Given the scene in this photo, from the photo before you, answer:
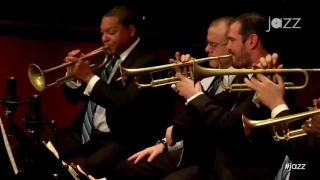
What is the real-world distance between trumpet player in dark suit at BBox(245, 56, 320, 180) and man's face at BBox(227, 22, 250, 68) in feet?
0.92

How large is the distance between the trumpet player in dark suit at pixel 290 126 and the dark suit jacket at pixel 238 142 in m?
0.10

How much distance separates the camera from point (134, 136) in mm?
3883

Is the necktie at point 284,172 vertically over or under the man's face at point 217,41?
under

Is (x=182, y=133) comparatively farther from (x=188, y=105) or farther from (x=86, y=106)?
(x=86, y=106)

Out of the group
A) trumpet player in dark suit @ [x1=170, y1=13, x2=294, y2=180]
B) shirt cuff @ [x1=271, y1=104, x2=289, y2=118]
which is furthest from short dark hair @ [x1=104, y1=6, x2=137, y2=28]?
shirt cuff @ [x1=271, y1=104, x2=289, y2=118]

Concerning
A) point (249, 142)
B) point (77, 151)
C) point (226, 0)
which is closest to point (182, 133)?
point (249, 142)

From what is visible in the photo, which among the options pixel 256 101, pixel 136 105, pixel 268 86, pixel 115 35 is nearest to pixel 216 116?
pixel 256 101

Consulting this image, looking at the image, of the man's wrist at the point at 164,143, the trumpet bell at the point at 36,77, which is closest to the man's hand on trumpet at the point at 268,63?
the man's wrist at the point at 164,143

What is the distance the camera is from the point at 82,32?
5012 mm

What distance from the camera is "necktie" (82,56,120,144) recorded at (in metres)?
4.06

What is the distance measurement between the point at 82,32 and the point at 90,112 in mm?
1144

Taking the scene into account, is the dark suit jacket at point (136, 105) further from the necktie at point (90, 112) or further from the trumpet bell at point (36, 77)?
the trumpet bell at point (36, 77)

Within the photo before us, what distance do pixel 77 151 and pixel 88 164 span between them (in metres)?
0.29

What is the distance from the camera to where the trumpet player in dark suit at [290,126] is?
108 inches
